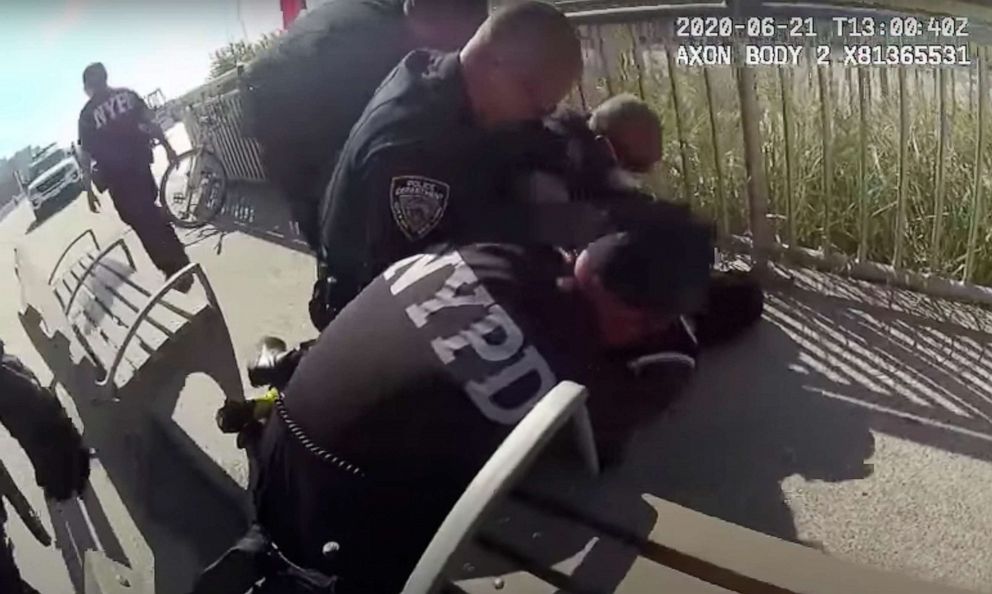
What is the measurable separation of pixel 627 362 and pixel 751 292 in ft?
0.83

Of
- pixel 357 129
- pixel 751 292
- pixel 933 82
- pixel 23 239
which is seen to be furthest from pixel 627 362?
pixel 23 239

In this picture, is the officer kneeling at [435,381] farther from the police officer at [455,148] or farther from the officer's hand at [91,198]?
the officer's hand at [91,198]

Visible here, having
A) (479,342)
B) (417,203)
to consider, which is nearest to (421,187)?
(417,203)

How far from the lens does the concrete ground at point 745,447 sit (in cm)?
114

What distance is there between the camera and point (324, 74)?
116 centimetres

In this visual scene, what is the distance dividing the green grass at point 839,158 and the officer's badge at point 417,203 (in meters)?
0.19

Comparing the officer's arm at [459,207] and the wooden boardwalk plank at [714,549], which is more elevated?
the officer's arm at [459,207]

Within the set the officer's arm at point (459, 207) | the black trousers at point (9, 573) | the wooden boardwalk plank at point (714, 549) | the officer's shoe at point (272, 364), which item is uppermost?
the officer's arm at point (459, 207)

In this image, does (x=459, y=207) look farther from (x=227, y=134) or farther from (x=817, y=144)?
(x=817, y=144)

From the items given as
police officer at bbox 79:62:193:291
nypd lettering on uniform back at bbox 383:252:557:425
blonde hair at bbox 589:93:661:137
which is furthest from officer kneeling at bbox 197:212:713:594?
police officer at bbox 79:62:193:291

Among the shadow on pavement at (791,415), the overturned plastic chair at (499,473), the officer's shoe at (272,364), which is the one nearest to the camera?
the overturned plastic chair at (499,473)

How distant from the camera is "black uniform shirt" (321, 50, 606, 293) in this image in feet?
3.45

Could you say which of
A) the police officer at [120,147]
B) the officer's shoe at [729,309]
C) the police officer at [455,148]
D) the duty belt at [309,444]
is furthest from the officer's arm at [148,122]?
the officer's shoe at [729,309]

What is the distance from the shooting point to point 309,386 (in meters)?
1.24
